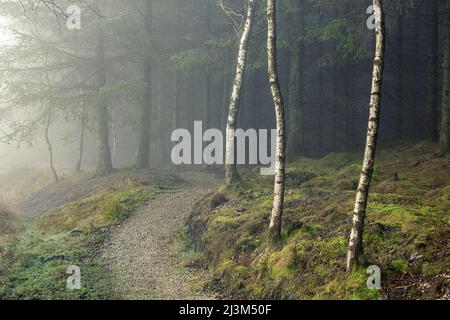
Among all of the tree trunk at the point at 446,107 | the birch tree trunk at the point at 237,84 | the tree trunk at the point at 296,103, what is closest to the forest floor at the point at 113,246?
the birch tree trunk at the point at 237,84

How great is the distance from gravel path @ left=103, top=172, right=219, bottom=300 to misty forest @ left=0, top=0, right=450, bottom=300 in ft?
0.23

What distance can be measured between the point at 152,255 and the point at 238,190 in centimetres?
458

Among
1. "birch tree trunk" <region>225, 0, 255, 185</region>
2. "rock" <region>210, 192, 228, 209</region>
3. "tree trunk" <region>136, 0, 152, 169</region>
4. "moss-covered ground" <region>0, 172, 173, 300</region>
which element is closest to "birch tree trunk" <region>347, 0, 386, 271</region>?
"moss-covered ground" <region>0, 172, 173, 300</region>

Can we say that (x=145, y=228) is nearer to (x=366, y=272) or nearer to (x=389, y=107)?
(x=366, y=272)

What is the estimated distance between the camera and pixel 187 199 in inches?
746

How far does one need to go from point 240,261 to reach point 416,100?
26.6 m

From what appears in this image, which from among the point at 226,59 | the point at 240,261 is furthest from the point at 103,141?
the point at 240,261

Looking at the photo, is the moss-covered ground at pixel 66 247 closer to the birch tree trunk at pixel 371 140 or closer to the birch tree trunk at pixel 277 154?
the birch tree trunk at pixel 277 154

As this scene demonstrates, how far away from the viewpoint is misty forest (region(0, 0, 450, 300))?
9.33 meters

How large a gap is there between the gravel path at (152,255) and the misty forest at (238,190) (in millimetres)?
70

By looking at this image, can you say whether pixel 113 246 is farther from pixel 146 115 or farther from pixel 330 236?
pixel 146 115

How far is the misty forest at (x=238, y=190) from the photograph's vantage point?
933 centimetres

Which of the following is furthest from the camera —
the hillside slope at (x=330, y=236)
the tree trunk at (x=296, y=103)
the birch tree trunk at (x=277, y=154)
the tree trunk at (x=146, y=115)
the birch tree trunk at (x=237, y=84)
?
the tree trunk at (x=146, y=115)

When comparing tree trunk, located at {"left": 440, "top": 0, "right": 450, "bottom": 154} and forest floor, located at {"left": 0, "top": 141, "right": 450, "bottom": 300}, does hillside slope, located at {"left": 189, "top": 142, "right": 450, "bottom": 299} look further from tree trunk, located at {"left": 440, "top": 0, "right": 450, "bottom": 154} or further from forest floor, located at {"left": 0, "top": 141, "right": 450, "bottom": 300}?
tree trunk, located at {"left": 440, "top": 0, "right": 450, "bottom": 154}
